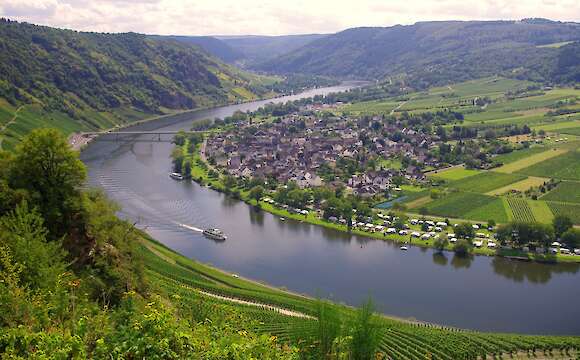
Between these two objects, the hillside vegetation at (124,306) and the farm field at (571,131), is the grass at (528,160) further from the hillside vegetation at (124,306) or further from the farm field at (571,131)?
the hillside vegetation at (124,306)

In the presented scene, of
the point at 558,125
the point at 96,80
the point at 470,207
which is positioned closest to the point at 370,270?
the point at 470,207

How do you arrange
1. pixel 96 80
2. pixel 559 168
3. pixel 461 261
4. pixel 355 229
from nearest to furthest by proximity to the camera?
pixel 461 261 → pixel 355 229 → pixel 559 168 → pixel 96 80

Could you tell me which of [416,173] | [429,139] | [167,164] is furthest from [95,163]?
[429,139]

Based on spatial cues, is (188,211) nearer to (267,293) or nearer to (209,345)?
(267,293)

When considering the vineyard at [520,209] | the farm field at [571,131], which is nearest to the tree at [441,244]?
the vineyard at [520,209]

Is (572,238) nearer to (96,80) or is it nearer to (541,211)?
(541,211)

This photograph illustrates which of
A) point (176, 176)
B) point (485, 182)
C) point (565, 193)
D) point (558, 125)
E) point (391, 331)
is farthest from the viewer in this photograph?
point (558, 125)
